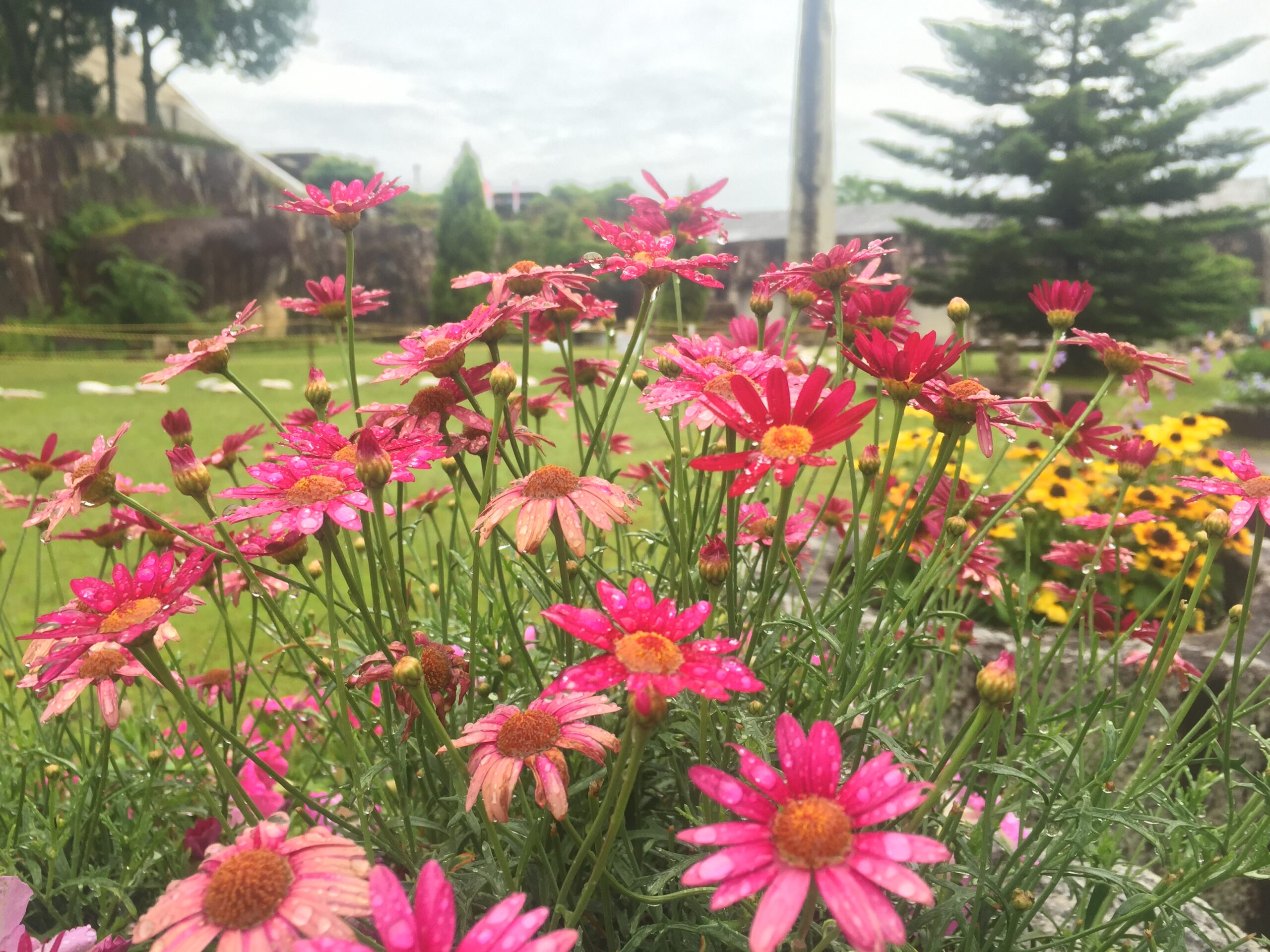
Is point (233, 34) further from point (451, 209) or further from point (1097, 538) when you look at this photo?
point (1097, 538)

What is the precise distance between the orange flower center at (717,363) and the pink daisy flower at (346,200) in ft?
1.25

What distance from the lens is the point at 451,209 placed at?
13.2 metres

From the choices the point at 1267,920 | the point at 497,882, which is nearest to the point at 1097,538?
the point at 1267,920

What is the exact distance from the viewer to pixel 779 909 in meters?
0.36

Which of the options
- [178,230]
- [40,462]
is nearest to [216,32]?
[178,230]

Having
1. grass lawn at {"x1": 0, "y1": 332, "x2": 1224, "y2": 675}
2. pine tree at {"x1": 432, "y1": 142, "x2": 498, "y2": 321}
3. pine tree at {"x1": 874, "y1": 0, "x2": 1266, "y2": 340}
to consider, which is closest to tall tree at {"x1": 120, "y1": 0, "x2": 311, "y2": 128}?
pine tree at {"x1": 432, "y1": 142, "x2": 498, "y2": 321}

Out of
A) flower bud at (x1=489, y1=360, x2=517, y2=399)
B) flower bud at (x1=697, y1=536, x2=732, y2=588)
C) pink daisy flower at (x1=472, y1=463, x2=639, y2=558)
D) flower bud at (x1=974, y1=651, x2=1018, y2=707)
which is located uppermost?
flower bud at (x1=489, y1=360, x2=517, y2=399)

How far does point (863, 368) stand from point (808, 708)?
424 millimetres

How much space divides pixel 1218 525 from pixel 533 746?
612mm

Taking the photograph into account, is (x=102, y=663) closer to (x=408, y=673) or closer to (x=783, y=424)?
(x=408, y=673)

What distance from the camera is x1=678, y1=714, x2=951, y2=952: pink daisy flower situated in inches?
13.7

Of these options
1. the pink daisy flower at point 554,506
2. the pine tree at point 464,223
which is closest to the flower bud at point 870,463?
the pink daisy flower at point 554,506

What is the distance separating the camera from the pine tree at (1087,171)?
26.7 ft

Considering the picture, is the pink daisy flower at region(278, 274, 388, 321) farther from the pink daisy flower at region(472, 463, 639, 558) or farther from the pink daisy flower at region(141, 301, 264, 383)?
the pink daisy flower at region(472, 463, 639, 558)
